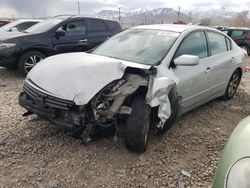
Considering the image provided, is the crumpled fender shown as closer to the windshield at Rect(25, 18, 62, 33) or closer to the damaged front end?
the damaged front end

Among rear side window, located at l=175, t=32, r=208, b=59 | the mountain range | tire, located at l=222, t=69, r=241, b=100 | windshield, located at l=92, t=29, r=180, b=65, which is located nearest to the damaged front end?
windshield, located at l=92, t=29, r=180, b=65

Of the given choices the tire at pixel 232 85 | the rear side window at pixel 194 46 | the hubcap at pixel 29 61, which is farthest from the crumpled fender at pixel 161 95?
the hubcap at pixel 29 61

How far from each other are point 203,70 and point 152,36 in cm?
95

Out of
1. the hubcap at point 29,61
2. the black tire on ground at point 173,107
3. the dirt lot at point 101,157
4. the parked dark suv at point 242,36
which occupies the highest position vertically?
the black tire on ground at point 173,107

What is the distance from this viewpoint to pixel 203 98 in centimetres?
466

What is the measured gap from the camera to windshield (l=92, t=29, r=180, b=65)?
3.94 meters

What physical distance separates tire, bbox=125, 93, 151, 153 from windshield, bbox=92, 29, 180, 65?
725mm

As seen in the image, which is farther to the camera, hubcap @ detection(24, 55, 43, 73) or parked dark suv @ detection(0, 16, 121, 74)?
hubcap @ detection(24, 55, 43, 73)

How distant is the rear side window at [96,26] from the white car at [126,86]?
3886 millimetres

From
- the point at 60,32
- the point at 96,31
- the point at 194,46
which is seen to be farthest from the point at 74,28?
the point at 194,46

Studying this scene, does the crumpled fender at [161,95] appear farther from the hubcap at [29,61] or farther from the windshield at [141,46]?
the hubcap at [29,61]

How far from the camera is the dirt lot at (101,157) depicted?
118 inches

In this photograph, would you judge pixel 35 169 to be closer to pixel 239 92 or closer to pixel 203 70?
pixel 203 70

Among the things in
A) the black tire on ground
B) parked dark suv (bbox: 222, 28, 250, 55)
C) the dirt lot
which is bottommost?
parked dark suv (bbox: 222, 28, 250, 55)
